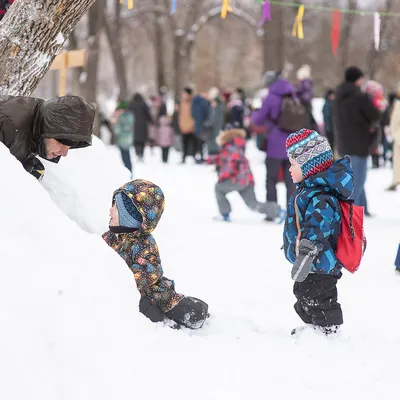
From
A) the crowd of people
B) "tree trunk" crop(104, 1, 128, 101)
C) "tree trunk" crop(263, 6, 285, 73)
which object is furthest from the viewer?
"tree trunk" crop(104, 1, 128, 101)

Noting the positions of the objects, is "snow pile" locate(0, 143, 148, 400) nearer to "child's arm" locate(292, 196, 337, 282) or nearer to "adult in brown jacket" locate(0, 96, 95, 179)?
"adult in brown jacket" locate(0, 96, 95, 179)

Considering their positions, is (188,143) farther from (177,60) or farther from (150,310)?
(150,310)

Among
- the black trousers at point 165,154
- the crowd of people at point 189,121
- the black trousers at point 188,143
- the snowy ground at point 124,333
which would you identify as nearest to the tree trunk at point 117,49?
the crowd of people at point 189,121

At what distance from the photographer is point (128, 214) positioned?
395 cm

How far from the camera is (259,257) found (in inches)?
253

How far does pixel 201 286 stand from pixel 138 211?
1400mm

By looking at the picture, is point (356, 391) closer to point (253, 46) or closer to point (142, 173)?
point (142, 173)

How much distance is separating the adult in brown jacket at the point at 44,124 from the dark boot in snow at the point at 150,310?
970 millimetres

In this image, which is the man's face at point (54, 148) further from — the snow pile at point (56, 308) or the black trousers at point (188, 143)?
the black trousers at point (188, 143)

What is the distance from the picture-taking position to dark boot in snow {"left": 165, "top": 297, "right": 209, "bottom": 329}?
13.3ft


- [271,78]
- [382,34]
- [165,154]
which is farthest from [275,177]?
[382,34]

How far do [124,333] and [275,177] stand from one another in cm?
539

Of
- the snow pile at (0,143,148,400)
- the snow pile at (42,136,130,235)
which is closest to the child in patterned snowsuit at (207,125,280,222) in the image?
the snow pile at (42,136,130,235)

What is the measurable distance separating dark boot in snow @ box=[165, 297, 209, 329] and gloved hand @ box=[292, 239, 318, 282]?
0.70 metres
